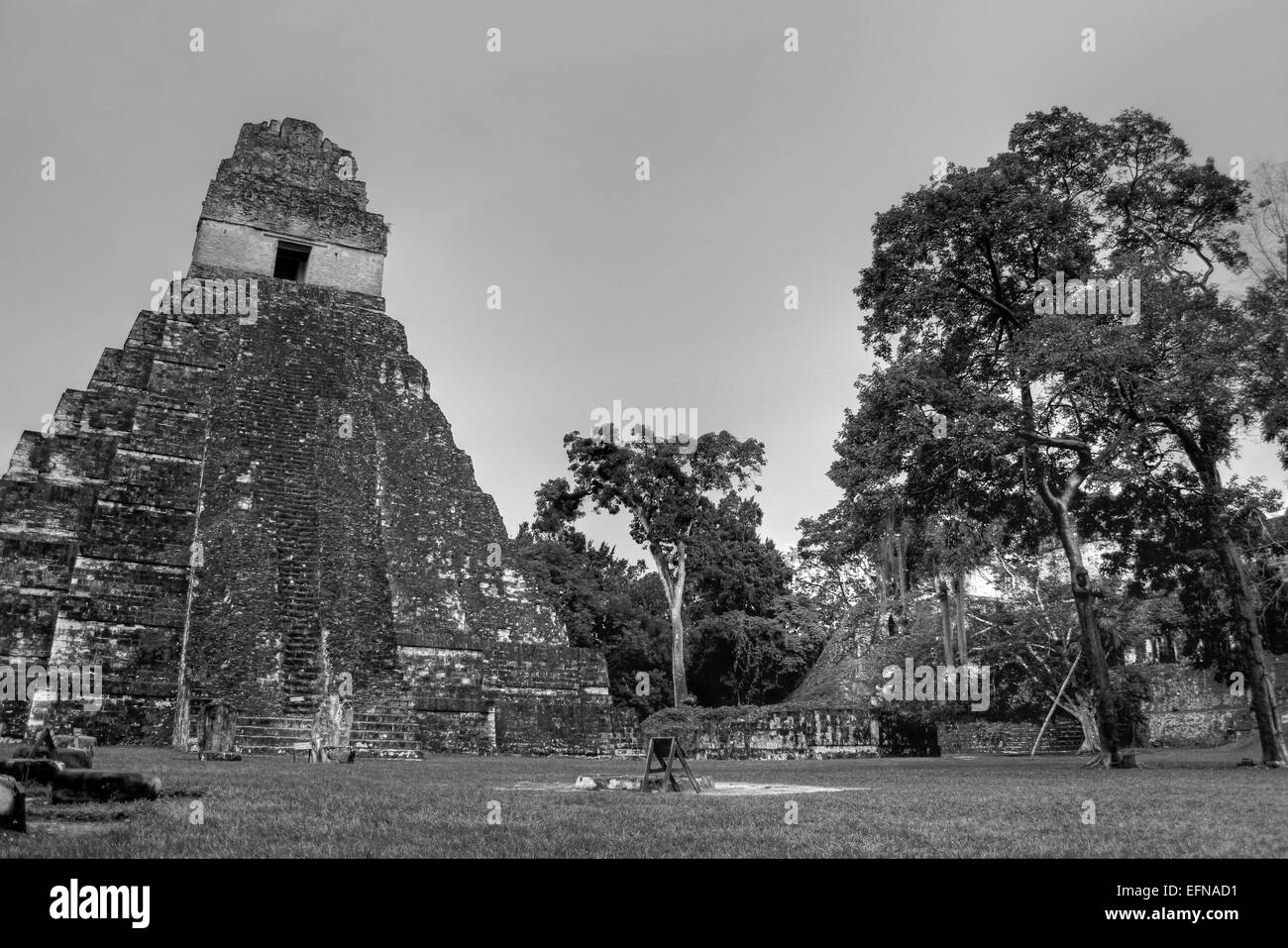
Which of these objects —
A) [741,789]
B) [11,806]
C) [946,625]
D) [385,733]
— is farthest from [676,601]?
[11,806]

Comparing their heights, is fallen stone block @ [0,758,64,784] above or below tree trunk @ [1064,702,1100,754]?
above

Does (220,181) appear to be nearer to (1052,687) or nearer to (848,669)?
(848,669)

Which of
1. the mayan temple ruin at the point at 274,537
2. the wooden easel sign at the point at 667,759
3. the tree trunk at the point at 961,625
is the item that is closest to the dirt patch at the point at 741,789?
the wooden easel sign at the point at 667,759

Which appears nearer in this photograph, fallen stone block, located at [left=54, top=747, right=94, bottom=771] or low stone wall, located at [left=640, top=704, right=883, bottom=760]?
fallen stone block, located at [left=54, top=747, right=94, bottom=771]

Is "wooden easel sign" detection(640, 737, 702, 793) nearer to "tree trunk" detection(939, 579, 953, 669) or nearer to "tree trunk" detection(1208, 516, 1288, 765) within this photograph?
"tree trunk" detection(1208, 516, 1288, 765)

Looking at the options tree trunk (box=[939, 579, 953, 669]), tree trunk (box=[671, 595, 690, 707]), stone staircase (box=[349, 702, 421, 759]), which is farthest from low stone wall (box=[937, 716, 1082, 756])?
stone staircase (box=[349, 702, 421, 759])

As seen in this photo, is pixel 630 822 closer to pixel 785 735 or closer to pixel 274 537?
pixel 274 537

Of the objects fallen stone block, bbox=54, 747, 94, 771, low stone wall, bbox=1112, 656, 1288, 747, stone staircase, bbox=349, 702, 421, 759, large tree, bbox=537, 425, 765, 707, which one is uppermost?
large tree, bbox=537, 425, 765, 707
